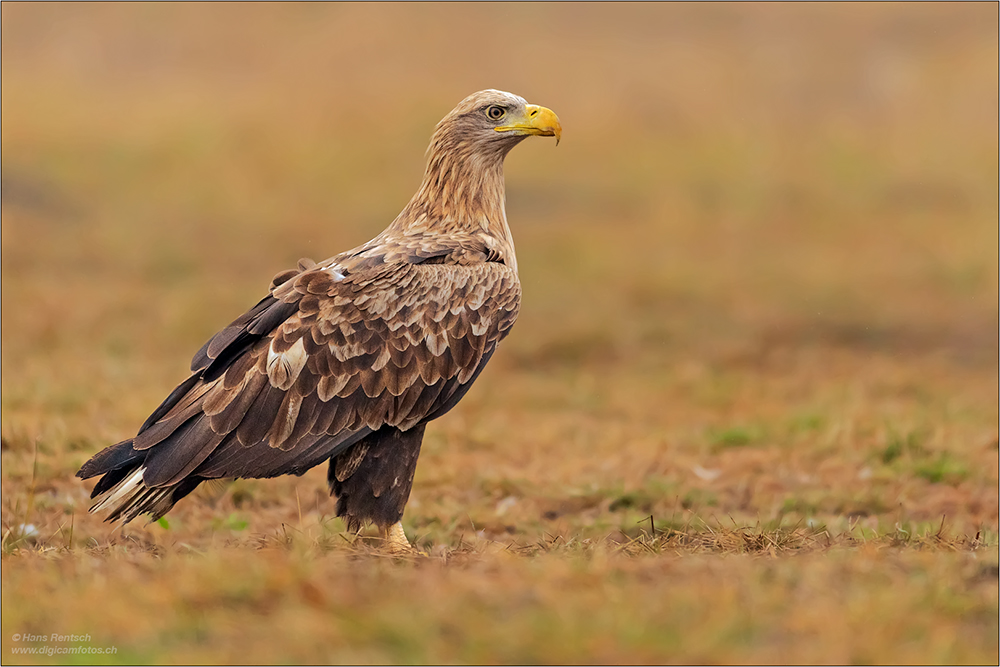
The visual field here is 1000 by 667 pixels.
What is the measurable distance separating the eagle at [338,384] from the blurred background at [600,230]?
1.55 meters

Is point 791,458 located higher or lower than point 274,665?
lower

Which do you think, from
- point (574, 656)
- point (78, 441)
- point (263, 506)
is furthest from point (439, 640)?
point (78, 441)

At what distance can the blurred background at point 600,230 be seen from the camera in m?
9.70

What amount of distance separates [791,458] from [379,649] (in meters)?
6.07

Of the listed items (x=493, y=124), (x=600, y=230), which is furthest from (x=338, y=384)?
(x=600, y=230)

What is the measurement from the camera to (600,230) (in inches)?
809

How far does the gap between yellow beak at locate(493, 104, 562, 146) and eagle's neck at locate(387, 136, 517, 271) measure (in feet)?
0.43

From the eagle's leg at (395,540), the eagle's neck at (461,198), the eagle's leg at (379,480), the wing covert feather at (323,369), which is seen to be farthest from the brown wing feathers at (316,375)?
the eagle's neck at (461,198)

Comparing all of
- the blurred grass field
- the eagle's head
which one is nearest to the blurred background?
the blurred grass field

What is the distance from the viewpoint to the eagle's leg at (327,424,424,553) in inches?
255

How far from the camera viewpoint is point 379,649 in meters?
4.28

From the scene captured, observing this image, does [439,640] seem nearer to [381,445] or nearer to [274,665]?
[274,665]

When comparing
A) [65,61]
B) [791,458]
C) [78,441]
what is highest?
[65,61]

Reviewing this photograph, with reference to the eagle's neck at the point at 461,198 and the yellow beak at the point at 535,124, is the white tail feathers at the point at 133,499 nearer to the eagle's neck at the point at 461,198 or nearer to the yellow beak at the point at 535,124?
the eagle's neck at the point at 461,198
